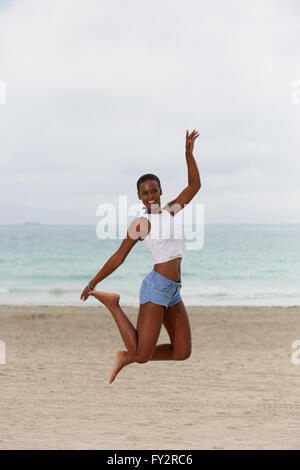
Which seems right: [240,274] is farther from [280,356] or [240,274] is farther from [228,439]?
[228,439]

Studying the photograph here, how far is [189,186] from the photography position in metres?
4.88

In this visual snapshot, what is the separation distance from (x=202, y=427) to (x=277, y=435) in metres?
0.82

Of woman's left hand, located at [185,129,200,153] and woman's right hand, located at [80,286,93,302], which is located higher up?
woman's left hand, located at [185,129,200,153]

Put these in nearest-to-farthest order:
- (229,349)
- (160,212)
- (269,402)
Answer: (160,212)
(269,402)
(229,349)

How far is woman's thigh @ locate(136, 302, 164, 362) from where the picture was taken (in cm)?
486

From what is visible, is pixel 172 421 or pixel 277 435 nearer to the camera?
pixel 277 435

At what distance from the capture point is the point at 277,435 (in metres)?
6.89

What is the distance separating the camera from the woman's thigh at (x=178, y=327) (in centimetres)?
503

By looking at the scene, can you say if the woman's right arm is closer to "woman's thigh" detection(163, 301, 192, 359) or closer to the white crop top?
the white crop top

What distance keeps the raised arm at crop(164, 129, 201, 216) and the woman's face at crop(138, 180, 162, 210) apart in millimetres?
124

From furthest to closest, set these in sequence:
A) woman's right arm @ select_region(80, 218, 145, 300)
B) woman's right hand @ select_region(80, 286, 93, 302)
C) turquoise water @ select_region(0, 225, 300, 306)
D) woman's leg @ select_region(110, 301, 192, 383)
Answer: turquoise water @ select_region(0, 225, 300, 306)
woman's leg @ select_region(110, 301, 192, 383)
woman's right hand @ select_region(80, 286, 93, 302)
woman's right arm @ select_region(80, 218, 145, 300)

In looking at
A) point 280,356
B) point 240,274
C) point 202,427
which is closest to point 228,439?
point 202,427

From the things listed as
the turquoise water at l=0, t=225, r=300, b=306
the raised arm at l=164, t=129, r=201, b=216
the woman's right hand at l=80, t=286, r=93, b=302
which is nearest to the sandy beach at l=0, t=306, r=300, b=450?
the woman's right hand at l=80, t=286, r=93, b=302

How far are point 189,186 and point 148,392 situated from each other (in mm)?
4745
